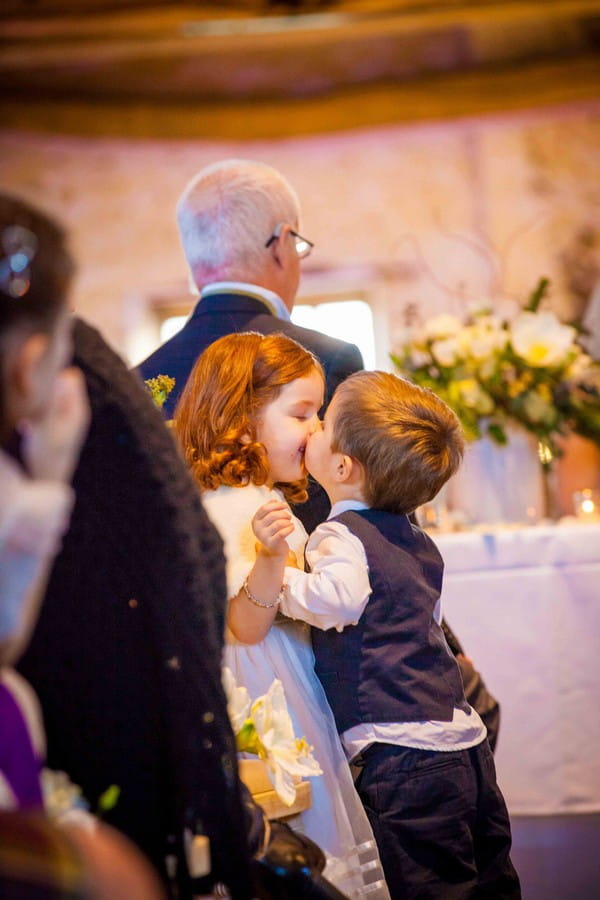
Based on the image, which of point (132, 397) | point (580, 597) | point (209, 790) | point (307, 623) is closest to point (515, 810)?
point (580, 597)

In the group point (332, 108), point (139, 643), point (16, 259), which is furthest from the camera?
point (332, 108)

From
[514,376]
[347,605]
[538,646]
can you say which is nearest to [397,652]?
[347,605]

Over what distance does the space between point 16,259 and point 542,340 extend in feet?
8.11

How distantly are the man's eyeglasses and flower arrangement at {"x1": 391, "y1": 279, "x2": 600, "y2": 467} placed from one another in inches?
34.0

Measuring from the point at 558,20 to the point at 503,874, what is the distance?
3.82 meters

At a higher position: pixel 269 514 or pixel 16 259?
pixel 16 259

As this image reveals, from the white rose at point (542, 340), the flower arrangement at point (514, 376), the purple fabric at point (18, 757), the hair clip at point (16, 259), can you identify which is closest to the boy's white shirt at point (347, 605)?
the purple fabric at point (18, 757)

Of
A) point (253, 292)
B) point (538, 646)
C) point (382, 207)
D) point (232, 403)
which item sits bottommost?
point (538, 646)

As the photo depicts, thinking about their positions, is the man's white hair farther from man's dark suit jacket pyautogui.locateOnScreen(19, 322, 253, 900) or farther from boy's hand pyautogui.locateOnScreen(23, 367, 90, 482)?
boy's hand pyautogui.locateOnScreen(23, 367, 90, 482)

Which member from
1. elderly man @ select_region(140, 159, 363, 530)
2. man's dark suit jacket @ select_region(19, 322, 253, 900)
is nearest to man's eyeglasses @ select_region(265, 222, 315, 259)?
elderly man @ select_region(140, 159, 363, 530)

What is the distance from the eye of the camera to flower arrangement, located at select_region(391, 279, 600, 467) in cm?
294

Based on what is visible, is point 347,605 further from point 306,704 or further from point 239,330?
point 239,330

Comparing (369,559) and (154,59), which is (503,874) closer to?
(369,559)

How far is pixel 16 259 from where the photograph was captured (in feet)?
2.27
